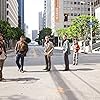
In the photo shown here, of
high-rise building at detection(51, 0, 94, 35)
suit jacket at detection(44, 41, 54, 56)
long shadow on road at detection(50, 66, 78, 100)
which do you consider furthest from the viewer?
high-rise building at detection(51, 0, 94, 35)

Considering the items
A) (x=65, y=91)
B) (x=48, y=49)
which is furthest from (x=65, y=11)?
(x=65, y=91)

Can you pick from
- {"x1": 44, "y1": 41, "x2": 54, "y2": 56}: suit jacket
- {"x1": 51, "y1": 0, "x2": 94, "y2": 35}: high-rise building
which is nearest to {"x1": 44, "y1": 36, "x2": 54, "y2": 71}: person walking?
{"x1": 44, "y1": 41, "x2": 54, "y2": 56}: suit jacket

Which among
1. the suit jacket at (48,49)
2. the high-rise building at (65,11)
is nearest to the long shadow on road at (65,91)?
the suit jacket at (48,49)

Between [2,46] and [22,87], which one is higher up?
[2,46]

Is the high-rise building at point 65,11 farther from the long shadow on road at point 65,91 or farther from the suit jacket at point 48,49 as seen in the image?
the long shadow on road at point 65,91

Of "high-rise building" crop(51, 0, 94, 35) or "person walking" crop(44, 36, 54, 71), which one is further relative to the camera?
"high-rise building" crop(51, 0, 94, 35)

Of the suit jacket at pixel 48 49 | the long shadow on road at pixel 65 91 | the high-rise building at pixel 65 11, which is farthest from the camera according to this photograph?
the high-rise building at pixel 65 11

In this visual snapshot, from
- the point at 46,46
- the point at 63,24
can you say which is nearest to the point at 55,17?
the point at 63,24

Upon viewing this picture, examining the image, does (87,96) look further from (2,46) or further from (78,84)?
(2,46)

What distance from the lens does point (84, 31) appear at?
229 ft

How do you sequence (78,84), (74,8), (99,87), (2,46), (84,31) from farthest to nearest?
(74,8)
(84,31)
(2,46)
(78,84)
(99,87)

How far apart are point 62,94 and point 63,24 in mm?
133391

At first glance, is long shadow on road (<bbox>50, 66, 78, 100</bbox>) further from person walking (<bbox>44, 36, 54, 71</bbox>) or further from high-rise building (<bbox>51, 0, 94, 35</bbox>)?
high-rise building (<bbox>51, 0, 94, 35</bbox>)

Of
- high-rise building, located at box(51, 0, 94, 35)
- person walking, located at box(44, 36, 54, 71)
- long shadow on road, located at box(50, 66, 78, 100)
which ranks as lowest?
long shadow on road, located at box(50, 66, 78, 100)
